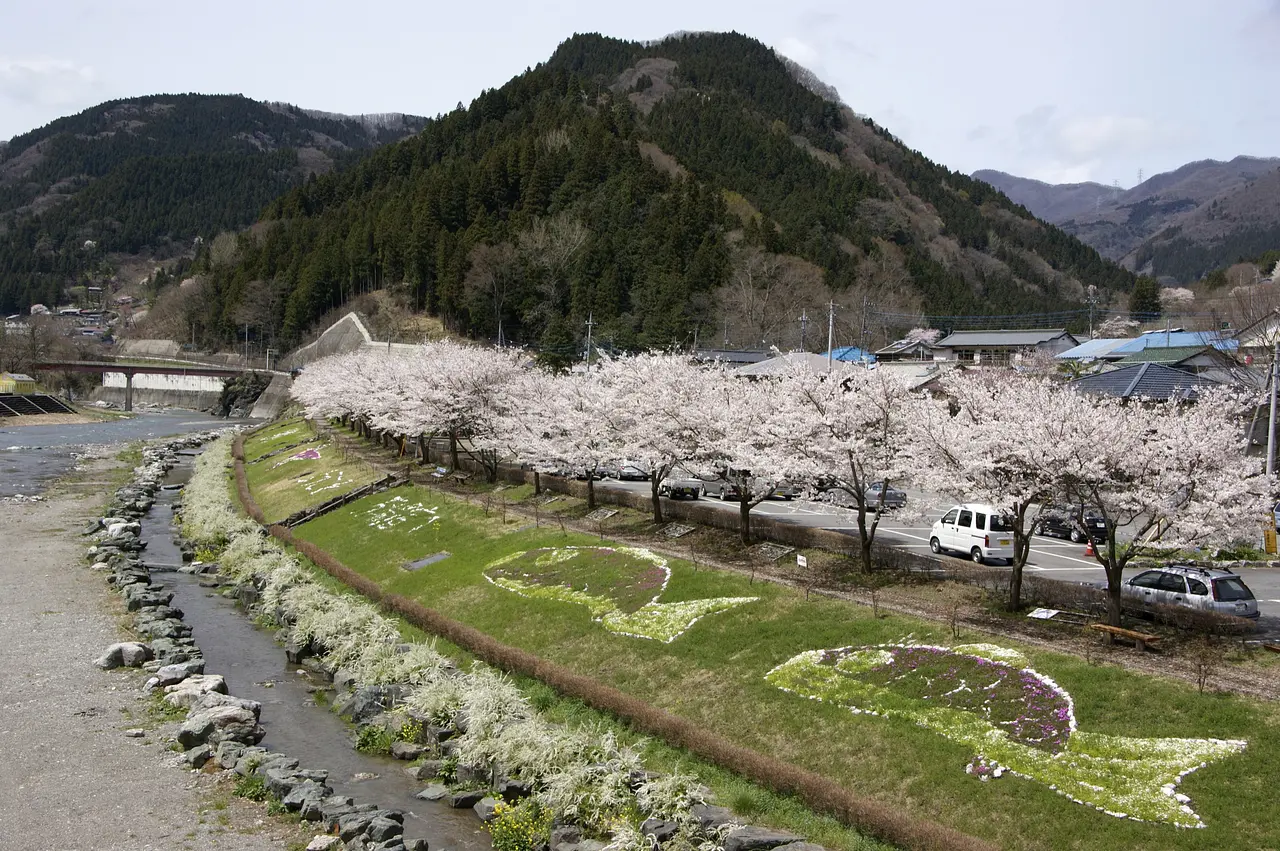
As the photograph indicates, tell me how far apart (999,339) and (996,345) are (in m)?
1.33

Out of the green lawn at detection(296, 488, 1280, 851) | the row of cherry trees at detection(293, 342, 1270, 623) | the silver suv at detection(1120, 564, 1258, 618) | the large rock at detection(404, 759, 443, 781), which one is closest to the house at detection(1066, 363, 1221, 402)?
the row of cherry trees at detection(293, 342, 1270, 623)

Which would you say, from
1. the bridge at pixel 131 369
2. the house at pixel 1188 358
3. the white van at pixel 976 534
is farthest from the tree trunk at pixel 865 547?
the bridge at pixel 131 369

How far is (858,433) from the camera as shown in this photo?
31328 mm

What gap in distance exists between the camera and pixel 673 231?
12056cm

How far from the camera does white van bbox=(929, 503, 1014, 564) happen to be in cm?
3388

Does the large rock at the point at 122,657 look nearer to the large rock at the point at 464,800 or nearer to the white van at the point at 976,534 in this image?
the large rock at the point at 464,800

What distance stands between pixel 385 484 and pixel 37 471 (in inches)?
1741

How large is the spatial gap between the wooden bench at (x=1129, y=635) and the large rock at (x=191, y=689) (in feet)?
74.6

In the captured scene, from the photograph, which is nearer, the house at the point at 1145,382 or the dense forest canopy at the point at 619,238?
the house at the point at 1145,382

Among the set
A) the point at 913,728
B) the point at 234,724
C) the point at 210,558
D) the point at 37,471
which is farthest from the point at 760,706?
the point at 37,471

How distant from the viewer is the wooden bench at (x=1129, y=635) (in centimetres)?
2133

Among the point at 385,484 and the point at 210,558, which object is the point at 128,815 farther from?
the point at 385,484

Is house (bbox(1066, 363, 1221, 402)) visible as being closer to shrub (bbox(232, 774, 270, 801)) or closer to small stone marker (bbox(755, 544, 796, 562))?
small stone marker (bbox(755, 544, 796, 562))

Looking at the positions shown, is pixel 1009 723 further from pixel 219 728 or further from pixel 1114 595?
pixel 219 728
